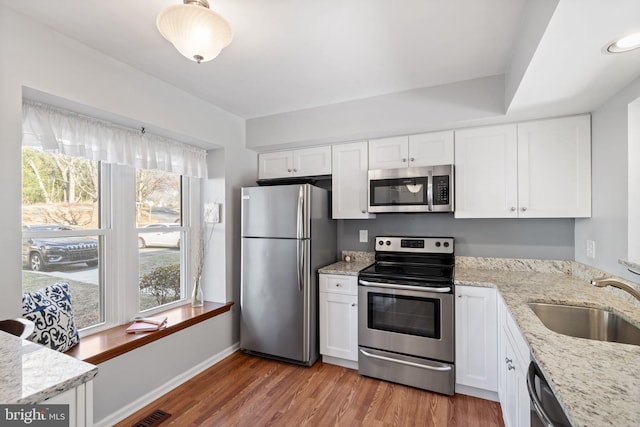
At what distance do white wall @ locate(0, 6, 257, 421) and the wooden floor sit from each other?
253 mm

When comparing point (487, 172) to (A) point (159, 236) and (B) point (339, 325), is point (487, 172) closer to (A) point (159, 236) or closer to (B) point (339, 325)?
(B) point (339, 325)

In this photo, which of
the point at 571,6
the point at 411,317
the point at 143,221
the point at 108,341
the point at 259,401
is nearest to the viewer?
the point at 571,6

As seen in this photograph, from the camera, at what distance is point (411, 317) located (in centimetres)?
238

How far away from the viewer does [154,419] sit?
1.99 m

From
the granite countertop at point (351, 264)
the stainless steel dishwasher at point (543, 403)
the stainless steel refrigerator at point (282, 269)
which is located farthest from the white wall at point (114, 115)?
the stainless steel dishwasher at point (543, 403)

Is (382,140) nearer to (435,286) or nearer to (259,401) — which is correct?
(435,286)

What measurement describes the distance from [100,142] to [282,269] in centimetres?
169

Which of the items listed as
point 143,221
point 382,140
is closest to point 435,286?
point 382,140

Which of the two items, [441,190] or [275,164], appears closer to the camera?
[441,190]

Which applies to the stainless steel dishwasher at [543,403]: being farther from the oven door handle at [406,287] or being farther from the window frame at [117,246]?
the window frame at [117,246]

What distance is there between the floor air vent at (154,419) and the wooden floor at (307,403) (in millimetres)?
38

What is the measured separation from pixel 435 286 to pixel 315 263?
105 centimetres

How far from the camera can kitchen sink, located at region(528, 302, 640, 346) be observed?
144 centimetres

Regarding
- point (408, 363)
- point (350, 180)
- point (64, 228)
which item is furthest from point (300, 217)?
point (64, 228)
